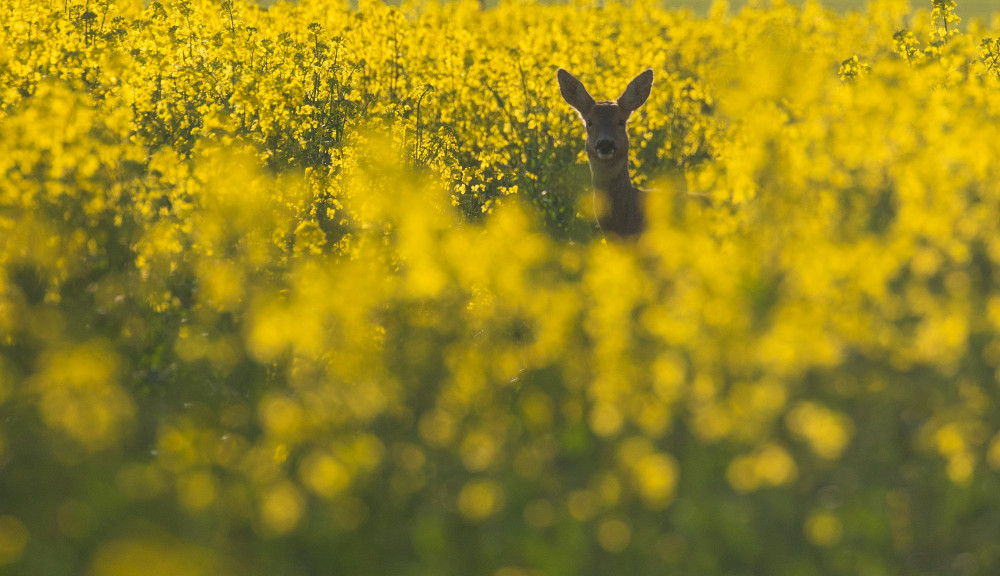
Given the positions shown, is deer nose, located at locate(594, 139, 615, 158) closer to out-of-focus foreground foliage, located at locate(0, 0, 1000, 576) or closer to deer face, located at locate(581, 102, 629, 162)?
deer face, located at locate(581, 102, 629, 162)

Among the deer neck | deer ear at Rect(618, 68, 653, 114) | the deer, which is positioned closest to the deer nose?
the deer

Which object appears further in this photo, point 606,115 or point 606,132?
point 606,115

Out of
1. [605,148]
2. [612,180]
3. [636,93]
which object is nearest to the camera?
[605,148]

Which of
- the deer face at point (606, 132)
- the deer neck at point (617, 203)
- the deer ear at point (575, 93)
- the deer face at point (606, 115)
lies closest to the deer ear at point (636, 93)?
the deer face at point (606, 115)

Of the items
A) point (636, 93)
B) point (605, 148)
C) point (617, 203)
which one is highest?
point (636, 93)

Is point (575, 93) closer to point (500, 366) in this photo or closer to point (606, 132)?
point (606, 132)

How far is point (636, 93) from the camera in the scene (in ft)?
26.6

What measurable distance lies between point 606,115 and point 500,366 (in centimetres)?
335

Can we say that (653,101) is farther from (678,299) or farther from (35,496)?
(35,496)

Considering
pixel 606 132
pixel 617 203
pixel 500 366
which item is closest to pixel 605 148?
pixel 606 132

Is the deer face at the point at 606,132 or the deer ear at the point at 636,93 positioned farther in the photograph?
the deer ear at the point at 636,93

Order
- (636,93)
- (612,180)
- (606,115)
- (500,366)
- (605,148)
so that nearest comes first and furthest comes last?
(500,366), (605,148), (612,180), (606,115), (636,93)

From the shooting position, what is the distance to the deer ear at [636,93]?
26.4ft

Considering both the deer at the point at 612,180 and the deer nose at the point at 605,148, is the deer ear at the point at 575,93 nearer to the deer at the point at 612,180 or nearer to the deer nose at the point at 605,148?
the deer at the point at 612,180
